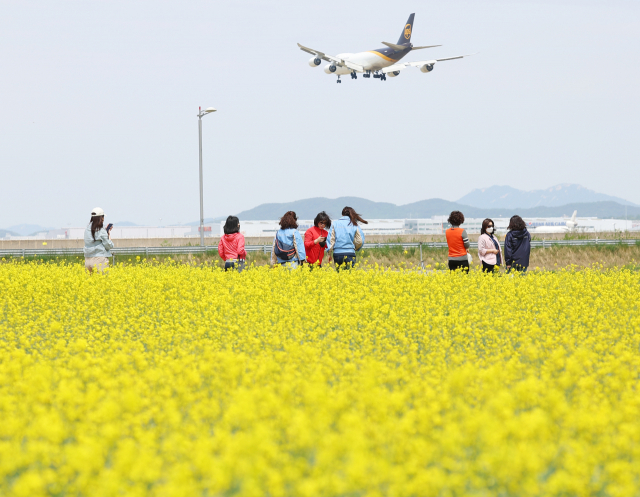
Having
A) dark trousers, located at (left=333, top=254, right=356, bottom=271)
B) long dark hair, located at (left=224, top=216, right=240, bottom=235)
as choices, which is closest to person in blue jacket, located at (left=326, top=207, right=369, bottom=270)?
dark trousers, located at (left=333, top=254, right=356, bottom=271)

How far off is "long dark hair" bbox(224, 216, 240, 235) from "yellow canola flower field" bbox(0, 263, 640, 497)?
3.59m

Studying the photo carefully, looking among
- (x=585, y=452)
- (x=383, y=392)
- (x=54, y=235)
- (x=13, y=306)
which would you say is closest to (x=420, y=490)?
(x=585, y=452)

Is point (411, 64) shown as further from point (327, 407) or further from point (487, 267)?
point (327, 407)

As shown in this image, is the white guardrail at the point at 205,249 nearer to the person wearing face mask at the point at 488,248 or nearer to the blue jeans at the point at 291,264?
the blue jeans at the point at 291,264

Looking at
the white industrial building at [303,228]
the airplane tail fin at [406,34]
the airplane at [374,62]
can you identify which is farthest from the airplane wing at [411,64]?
the white industrial building at [303,228]

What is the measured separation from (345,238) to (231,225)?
2.19m

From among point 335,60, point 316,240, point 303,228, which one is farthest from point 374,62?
point 303,228

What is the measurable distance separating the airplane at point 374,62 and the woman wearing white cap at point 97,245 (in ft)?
106

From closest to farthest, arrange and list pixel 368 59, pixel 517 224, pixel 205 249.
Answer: pixel 517 224 → pixel 205 249 → pixel 368 59

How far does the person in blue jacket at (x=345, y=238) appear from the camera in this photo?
12555mm

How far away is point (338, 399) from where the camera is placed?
4020 millimetres

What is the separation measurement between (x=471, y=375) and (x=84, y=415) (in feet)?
8.55

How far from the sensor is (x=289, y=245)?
1270 cm

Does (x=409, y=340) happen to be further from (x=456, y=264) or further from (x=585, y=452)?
(x=456, y=264)
